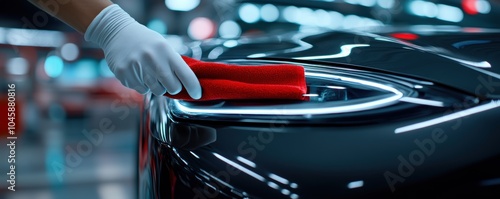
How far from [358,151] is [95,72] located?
7.99 metres

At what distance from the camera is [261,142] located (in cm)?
76

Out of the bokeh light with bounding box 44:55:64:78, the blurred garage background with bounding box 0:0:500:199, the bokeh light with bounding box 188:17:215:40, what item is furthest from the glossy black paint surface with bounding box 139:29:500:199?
the bokeh light with bounding box 44:55:64:78

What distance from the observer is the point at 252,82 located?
84 cm

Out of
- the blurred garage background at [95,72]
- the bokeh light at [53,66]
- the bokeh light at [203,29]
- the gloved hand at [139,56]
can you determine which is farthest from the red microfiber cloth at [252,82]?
the bokeh light at [53,66]

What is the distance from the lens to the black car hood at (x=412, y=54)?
2.65ft

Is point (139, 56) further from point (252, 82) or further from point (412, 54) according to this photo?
point (412, 54)

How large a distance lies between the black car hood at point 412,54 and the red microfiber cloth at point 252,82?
9 centimetres

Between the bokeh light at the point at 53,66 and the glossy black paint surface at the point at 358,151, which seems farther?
the bokeh light at the point at 53,66

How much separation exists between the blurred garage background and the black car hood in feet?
1.19

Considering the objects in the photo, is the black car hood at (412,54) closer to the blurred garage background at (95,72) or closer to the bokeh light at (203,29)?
the blurred garage background at (95,72)

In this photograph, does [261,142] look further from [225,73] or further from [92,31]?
[92,31]

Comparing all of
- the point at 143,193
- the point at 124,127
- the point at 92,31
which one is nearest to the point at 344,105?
the point at 143,193

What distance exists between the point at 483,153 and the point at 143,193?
63cm

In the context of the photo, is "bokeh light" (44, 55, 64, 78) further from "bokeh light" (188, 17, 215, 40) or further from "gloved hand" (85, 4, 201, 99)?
"gloved hand" (85, 4, 201, 99)
